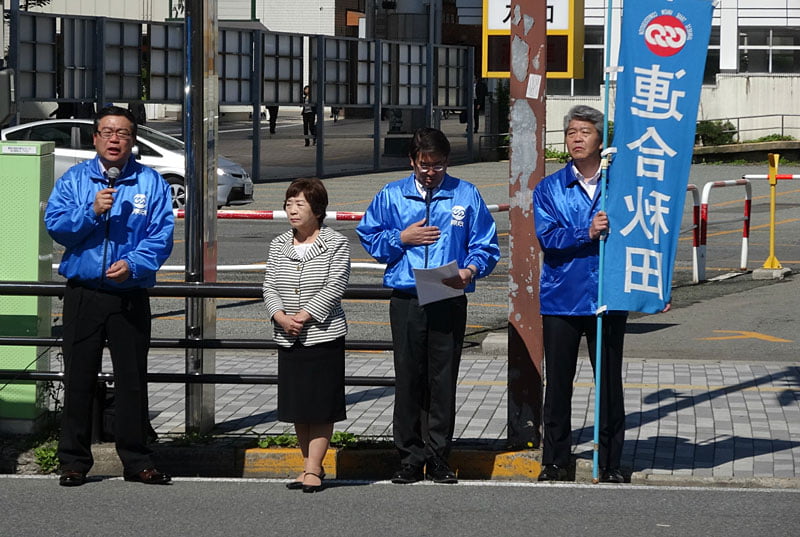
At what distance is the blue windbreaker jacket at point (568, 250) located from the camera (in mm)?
6910

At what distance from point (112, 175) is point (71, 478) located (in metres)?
1.58

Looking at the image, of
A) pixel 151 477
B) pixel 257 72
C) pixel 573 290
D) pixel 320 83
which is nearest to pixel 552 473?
pixel 573 290

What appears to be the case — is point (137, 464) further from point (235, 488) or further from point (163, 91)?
point (163, 91)

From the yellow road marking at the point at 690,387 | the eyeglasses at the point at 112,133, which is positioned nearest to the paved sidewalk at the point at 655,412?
the yellow road marking at the point at 690,387

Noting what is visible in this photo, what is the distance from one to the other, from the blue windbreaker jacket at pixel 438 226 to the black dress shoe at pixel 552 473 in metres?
1.06

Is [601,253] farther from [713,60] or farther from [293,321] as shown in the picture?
[713,60]

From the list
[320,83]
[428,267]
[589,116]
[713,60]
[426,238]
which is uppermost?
[713,60]

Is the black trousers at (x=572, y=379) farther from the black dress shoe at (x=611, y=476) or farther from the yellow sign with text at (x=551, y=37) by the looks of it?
the yellow sign with text at (x=551, y=37)

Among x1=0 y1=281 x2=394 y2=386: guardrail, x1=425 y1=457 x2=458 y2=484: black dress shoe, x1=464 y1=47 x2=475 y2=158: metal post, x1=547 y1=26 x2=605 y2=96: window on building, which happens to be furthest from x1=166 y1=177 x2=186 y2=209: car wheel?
x1=547 y1=26 x2=605 y2=96: window on building

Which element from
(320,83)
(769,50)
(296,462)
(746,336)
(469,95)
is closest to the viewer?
(296,462)

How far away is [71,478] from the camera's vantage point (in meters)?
7.02

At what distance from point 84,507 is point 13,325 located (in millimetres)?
1645

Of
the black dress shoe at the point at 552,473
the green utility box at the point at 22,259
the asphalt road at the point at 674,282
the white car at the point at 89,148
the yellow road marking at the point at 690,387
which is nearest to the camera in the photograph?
the black dress shoe at the point at 552,473

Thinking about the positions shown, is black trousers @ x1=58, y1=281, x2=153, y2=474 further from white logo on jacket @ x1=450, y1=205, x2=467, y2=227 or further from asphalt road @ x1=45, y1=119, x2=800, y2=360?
white logo on jacket @ x1=450, y1=205, x2=467, y2=227
